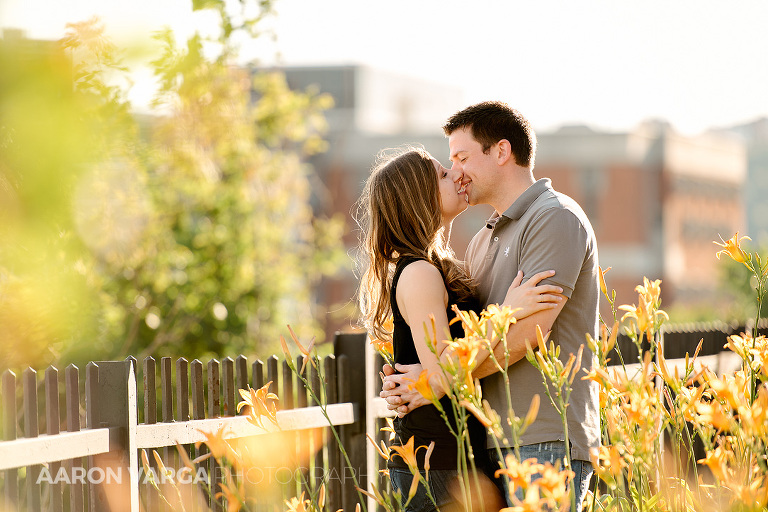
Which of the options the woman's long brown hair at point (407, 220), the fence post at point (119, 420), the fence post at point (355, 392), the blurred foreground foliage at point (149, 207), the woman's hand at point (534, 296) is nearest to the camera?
the woman's hand at point (534, 296)

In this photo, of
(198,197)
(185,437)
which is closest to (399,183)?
(185,437)

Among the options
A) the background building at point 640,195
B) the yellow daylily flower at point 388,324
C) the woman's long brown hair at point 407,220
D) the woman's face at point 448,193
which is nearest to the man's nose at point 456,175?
the woman's face at point 448,193

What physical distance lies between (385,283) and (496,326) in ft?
3.25

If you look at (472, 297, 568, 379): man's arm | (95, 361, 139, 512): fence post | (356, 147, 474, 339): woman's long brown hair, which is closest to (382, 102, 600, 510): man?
(472, 297, 568, 379): man's arm

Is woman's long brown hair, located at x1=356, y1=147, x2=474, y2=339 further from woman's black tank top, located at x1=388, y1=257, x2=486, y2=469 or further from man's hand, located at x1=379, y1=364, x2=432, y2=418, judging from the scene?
man's hand, located at x1=379, y1=364, x2=432, y2=418

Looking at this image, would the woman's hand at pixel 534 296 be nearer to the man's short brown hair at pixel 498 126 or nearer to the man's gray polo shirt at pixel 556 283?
the man's gray polo shirt at pixel 556 283

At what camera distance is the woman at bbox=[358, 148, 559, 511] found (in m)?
2.44

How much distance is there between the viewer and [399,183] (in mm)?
2668

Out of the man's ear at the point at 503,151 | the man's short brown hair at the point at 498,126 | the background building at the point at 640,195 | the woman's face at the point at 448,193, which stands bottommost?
the background building at the point at 640,195

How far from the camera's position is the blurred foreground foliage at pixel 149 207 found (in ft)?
10.9

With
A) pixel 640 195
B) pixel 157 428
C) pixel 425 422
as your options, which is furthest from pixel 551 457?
pixel 640 195

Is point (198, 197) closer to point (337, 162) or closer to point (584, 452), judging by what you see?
point (584, 452)

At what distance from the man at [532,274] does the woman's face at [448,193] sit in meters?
0.06

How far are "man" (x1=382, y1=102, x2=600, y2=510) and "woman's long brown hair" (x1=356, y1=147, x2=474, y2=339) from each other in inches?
6.5
